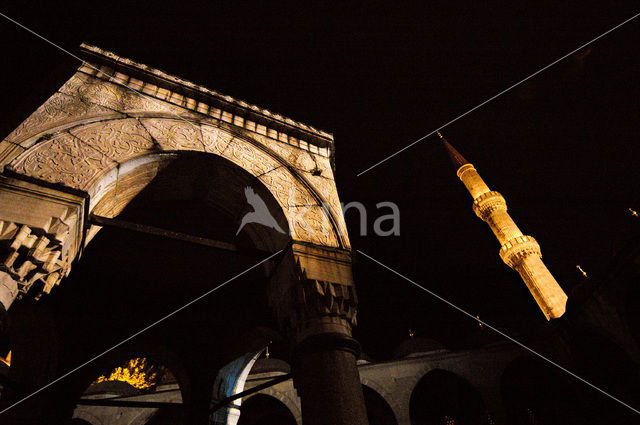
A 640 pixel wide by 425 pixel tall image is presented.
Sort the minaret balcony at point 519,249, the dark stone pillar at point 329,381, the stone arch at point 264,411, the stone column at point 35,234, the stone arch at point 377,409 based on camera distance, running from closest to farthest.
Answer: the stone column at point 35,234 → the dark stone pillar at point 329,381 → the stone arch at point 264,411 → the stone arch at point 377,409 → the minaret balcony at point 519,249

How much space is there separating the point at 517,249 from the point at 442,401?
9.38 metres

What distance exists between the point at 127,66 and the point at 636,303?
47.2 ft

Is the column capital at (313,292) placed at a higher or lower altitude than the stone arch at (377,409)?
lower

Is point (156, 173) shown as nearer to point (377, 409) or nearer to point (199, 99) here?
point (199, 99)

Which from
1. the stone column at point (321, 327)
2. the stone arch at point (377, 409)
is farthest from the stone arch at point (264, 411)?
the stone column at point (321, 327)

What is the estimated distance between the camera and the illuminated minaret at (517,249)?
1694 centimetres

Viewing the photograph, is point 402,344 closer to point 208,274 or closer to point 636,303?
point 636,303

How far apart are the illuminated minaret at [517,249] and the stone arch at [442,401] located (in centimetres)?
595

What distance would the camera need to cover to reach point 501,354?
53.0 ft

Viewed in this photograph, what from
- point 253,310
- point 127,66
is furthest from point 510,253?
point 127,66

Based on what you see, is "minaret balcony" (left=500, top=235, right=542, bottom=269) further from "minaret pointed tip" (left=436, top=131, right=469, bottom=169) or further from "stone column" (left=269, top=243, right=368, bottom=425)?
"stone column" (left=269, top=243, right=368, bottom=425)

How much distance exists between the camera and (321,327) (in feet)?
10.3

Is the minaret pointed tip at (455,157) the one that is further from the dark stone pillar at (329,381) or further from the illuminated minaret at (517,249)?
the dark stone pillar at (329,381)

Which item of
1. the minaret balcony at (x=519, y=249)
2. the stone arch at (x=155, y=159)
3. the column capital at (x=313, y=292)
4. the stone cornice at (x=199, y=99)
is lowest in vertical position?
the column capital at (x=313, y=292)
